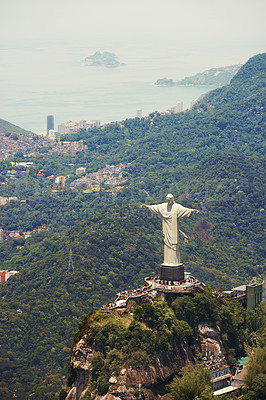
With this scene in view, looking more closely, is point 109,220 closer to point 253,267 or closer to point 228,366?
point 253,267

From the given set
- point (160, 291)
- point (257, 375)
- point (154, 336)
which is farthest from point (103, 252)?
point (257, 375)

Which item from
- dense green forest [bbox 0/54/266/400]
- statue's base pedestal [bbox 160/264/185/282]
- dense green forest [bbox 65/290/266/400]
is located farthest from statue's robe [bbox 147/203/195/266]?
dense green forest [bbox 0/54/266/400]

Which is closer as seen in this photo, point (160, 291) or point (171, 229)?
point (160, 291)

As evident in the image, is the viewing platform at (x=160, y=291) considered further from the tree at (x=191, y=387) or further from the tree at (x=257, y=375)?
the tree at (x=191, y=387)

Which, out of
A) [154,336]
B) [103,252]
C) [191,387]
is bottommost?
[103,252]

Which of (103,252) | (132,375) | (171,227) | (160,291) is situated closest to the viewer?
(132,375)

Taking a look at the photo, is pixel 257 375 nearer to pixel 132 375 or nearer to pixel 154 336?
pixel 154 336
